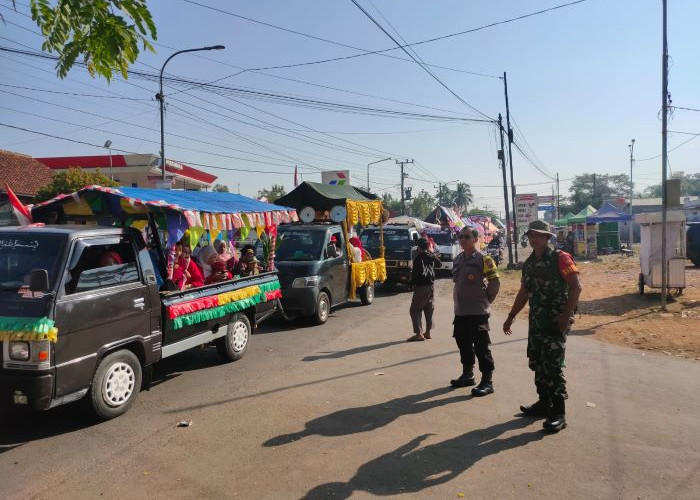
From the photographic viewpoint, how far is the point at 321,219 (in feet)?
41.4

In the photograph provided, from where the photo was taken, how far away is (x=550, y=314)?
4754 mm

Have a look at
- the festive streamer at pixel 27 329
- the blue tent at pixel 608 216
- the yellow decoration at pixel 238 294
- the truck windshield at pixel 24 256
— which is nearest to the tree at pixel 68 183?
the yellow decoration at pixel 238 294

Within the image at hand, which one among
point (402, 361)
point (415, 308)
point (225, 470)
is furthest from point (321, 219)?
point (225, 470)

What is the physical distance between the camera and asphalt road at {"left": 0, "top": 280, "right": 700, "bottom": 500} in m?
3.74

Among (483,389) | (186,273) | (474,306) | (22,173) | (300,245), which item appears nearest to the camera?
(483,389)

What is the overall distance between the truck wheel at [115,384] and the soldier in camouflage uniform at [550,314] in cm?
392

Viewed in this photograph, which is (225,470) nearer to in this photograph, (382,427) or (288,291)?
(382,427)

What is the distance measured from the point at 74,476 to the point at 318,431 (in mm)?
1958

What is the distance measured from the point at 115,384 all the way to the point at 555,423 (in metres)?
4.12

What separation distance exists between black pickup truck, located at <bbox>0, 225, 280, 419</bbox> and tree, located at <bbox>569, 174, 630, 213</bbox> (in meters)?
87.8

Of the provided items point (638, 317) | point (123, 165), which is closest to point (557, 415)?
point (638, 317)

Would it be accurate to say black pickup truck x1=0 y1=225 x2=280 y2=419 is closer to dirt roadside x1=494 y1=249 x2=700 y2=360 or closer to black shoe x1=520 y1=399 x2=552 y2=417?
black shoe x1=520 y1=399 x2=552 y2=417

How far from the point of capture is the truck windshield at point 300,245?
10773 mm

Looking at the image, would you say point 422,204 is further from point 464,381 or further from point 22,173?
point 464,381
